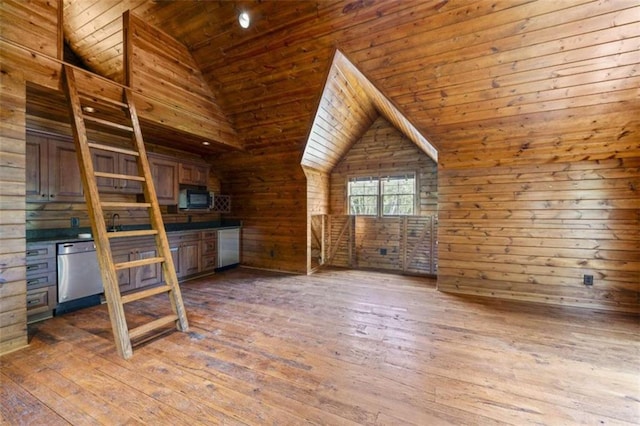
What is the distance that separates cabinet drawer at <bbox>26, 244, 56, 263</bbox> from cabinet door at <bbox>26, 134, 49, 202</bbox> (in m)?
0.61

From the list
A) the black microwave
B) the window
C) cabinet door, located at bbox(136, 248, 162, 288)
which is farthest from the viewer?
the window

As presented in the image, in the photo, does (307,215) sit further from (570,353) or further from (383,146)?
(570,353)

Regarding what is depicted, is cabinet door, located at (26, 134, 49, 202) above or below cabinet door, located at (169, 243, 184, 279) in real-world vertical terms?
above

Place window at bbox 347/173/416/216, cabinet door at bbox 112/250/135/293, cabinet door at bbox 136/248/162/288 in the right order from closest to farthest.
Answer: cabinet door at bbox 112/250/135/293 → cabinet door at bbox 136/248/162/288 → window at bbox 347/173/416/216

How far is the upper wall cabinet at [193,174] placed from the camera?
15.7ft

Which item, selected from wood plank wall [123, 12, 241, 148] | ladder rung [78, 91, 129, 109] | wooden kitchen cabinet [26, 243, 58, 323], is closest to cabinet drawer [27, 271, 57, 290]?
wooden kitchen cabinet [26, 243, 58, 323]

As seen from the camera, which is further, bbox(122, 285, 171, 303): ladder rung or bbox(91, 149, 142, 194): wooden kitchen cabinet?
bbox(91, 149, 142, 194): wooden kitchen cabinet

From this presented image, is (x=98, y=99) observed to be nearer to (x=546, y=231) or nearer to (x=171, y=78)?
(x=171, y=78)

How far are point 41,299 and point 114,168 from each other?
73.8 inches

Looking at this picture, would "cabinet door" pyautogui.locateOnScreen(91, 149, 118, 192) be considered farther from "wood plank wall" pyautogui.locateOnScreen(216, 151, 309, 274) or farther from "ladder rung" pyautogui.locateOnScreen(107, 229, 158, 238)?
"wood plank wall" pyautogui.locateOnScreen(216, 151, 309, 274)

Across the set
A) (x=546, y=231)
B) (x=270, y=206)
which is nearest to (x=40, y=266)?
(x=270, y=206)

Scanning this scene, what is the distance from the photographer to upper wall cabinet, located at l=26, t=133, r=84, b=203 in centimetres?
303

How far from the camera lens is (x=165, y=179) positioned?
4.48 m

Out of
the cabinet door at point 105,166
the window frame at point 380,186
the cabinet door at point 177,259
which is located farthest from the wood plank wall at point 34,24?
the window frame at point 380,186
